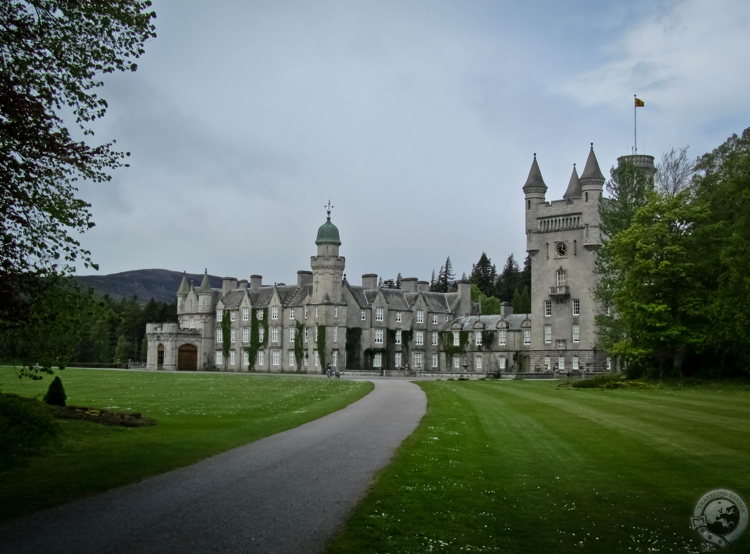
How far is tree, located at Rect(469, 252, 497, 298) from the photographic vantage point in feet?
487

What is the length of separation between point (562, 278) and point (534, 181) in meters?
10.7

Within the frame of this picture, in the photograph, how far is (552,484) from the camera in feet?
47.3

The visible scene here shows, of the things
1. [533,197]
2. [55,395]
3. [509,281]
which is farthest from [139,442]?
[509,281]

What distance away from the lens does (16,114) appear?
15.1 metres

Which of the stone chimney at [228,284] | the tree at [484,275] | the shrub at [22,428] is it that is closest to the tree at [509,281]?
the tree at [484,275]

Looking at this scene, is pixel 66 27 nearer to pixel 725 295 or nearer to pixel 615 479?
pixel 615 479

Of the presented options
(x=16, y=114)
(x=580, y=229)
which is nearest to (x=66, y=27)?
(x=16, y=114)

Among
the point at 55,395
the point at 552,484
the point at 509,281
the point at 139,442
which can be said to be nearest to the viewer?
the point at 552,484

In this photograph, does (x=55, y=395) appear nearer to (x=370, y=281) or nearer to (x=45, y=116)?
(x=45, y=116)

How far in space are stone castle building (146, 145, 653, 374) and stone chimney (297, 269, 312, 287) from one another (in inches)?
6.8

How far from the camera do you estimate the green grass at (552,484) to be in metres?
10.7

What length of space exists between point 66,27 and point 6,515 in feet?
33.8

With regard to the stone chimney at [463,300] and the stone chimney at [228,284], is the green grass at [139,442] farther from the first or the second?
the stone chimney at [228,284]

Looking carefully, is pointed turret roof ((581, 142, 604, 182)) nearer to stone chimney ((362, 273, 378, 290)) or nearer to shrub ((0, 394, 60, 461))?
stone chimney ((362, 273, 378, 290))
